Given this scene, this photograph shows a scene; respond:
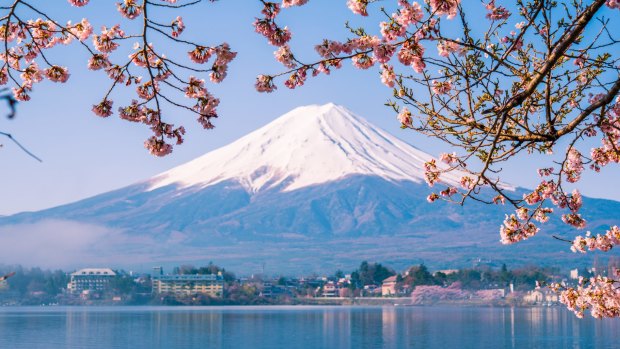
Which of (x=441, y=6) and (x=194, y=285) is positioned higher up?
(x=441, y=6)

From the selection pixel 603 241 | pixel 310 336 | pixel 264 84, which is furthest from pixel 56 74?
pixel 310 336

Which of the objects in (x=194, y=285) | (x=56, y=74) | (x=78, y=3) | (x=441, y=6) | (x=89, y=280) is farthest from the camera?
(x=89, y=280)

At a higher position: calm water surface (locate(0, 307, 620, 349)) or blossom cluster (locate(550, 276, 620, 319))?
blossom cluster (locate(550, 276, 620, 319))

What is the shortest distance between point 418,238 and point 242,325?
13193cm

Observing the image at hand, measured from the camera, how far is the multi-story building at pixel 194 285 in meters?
127

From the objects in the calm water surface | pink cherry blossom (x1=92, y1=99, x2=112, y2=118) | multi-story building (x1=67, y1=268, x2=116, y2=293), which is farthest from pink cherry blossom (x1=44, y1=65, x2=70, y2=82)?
multi-story building (x1=67, y1=268, x2=116, y2=293)

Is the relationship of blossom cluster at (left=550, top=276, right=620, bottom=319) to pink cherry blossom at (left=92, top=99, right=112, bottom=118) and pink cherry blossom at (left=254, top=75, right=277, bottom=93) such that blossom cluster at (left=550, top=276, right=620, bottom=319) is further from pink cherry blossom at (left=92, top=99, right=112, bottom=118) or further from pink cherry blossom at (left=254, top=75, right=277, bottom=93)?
pink cherry blossom at (left=92, top=99, right=112, bottom=118)

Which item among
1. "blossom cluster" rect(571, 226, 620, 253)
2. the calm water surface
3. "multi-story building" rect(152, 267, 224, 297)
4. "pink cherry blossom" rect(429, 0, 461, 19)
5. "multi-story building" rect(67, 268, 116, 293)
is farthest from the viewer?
"multi-story building" rect(67, 268, 116, 293)

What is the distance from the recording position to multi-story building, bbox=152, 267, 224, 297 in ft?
415

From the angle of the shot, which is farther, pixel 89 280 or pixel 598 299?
pixel 89 280

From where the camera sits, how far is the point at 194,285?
423 ft

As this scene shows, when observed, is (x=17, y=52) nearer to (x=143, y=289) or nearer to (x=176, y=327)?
(x=176, y=327)

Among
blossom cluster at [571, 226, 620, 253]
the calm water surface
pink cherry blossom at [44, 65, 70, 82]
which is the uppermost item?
pink cherry blossom at [44, 65, 70, 82]

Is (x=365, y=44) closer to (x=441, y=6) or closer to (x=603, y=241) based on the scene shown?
(x=441, y=6)
